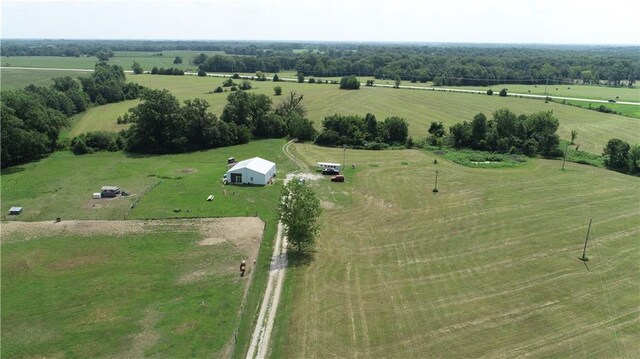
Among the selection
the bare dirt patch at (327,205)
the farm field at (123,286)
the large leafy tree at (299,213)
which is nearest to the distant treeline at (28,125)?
the farm field at (123,286)

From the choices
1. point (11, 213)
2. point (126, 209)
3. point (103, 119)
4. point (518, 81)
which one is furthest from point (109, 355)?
point (518, 81)

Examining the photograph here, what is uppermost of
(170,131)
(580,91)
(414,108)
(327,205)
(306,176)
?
(580,91)

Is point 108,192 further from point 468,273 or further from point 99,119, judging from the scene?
point 99,119

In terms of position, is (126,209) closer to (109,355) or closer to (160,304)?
(160,304)

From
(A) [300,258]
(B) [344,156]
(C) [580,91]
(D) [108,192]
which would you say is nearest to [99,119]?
(D) [108,192]

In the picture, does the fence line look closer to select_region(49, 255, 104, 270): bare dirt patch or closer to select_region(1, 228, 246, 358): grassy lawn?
select_region(1, 228, 246, 358): grassy lawn

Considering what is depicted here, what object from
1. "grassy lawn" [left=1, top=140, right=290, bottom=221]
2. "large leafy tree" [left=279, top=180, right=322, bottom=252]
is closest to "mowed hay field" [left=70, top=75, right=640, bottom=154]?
"grassy lawn" [left=1, top=140, right=290, bottom=221]
